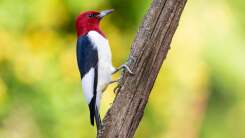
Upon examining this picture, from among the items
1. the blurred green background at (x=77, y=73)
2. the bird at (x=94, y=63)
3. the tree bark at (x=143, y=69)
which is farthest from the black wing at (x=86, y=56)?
the blurred green background at (x=77, y=73)

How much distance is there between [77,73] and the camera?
7.42m

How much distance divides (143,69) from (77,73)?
7.52ft

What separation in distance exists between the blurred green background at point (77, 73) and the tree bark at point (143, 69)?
6.60 feet

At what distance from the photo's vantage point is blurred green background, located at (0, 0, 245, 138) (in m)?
7.25

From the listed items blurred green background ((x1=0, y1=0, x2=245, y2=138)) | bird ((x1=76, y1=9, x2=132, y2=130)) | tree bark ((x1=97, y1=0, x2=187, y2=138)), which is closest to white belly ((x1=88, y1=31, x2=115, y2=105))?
bird ((x1=76, y1=9, x2=132, y2=130))

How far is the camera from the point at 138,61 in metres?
5.19

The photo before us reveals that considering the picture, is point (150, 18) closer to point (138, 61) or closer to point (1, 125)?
point (138, 61)

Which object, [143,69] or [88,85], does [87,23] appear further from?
[143,69]

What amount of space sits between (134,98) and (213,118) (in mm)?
2511

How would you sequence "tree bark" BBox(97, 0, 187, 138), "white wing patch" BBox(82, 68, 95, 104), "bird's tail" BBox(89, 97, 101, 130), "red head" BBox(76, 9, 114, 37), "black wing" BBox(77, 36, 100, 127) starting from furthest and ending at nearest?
"red head" BBox(76, 9, 114, 37) → "black wing" BBox(77, 36, 100, 127) → "white wing patch" BBox(82, 68, 95, 104) → "bird's tail" BBox(89, 97, 101, 130) → "tree bark" BBox(97, 0, 187, 138)

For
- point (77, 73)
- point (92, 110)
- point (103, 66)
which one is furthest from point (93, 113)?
point (77, 73)

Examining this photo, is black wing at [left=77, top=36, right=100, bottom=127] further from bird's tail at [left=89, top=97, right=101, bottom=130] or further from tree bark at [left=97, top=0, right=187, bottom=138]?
tree bark at [left=97, top=0, right=187, bottom=138]

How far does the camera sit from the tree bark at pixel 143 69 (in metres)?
5.16

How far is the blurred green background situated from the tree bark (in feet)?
6.60
